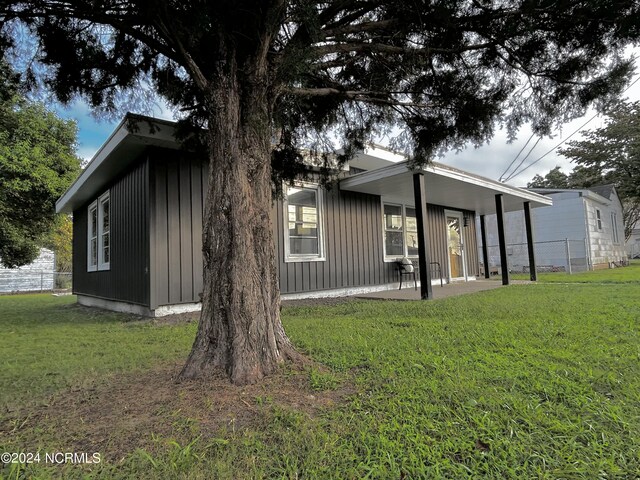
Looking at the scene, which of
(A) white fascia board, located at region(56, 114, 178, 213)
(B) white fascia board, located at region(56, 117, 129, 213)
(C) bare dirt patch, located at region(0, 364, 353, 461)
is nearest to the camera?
(C) bare dirt patch, located at region(0, 364, 353, 461)

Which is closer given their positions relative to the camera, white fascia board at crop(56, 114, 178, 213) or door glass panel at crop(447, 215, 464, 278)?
white fascia board at crop(56, 114, 178, 213)

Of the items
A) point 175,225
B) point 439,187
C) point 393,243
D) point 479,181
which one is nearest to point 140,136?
point 175,225

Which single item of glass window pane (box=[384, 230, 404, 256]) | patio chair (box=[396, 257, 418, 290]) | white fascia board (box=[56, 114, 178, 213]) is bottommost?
patio chair (box=[396, 257, 418, 290])

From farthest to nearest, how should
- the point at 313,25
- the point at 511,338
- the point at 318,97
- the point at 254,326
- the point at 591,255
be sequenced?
the point at 591,255
the point at 318,97
the point at 511,338
the point at 313,25
the point at 254,326

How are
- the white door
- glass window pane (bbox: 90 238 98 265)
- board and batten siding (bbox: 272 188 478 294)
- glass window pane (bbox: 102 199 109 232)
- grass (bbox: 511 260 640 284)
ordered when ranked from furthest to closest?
the white door → grass (bbox: 511 260 640 284) → glass window pane (bbox: 90 238 98 265) → glass window pane (bbox: 102 199 109 232) → board and batten siding (bbox: 272 188 478 294)

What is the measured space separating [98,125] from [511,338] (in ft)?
18.2

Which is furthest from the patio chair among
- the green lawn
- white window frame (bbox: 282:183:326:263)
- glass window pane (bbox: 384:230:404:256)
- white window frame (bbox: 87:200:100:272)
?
white window frame (bbox: 87:200:100:272)

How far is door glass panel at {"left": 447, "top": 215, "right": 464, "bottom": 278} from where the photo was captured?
39.0 feet

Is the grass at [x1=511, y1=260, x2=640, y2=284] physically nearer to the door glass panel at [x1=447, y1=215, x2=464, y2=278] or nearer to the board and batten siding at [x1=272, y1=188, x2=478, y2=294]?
the door glass panel at [x1=447, y1=215, x2=464, y2=278]

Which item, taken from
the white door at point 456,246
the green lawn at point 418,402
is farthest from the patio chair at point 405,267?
the green lawn at point 418,402

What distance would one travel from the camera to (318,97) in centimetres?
477

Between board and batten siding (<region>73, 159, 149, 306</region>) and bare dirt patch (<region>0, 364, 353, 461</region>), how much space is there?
3.55 meters

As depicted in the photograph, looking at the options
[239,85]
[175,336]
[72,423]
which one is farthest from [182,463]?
[175,336]

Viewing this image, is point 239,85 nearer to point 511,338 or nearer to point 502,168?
point 511,338
